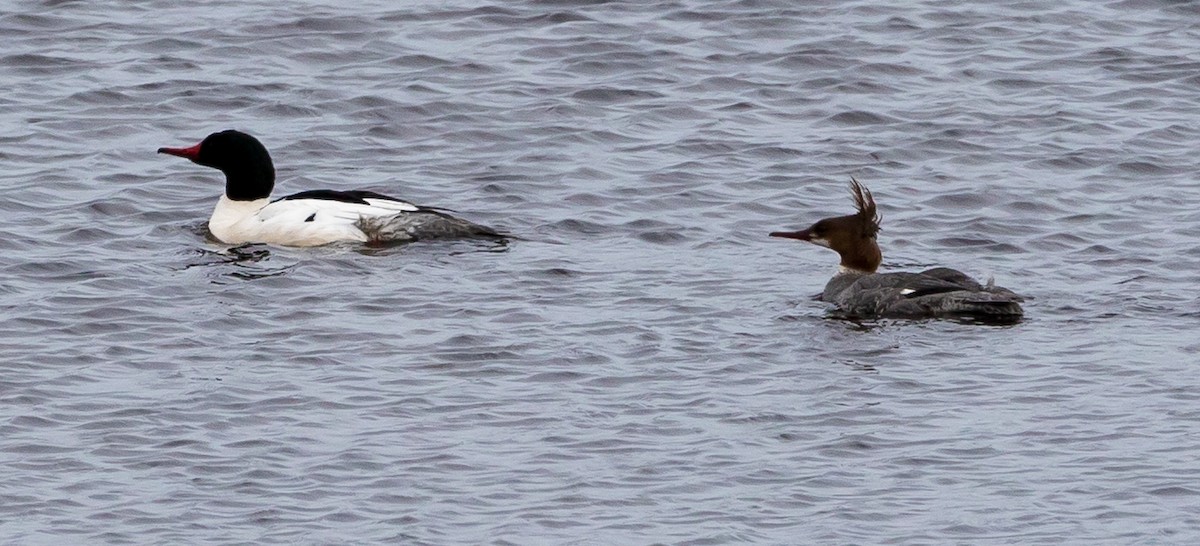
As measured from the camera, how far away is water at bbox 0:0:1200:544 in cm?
906

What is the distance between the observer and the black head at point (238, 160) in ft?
47.8

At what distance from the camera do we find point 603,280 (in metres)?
12.8

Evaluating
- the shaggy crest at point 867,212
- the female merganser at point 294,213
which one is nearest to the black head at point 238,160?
the female merganser at point 294,213

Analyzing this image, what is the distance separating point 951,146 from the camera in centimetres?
1603

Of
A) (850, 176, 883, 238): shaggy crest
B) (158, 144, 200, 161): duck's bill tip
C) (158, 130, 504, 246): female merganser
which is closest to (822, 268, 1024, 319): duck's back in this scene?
(850, 176, 883, 238): shaggy crest

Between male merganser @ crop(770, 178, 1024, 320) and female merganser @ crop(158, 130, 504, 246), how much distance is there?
2150 millimetres

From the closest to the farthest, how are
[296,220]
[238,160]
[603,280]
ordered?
[603,280]
[296,220]
[238,160]

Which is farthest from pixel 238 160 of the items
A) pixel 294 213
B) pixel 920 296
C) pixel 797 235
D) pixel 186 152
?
pixel 920 296

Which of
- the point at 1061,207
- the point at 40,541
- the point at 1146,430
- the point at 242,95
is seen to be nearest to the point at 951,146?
the point at 1061,207

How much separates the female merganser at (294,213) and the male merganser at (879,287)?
2.15m

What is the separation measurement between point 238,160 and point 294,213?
0.68 meters

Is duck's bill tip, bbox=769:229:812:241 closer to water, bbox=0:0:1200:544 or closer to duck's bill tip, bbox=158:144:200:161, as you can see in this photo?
water, bbox=0:0:1200:544

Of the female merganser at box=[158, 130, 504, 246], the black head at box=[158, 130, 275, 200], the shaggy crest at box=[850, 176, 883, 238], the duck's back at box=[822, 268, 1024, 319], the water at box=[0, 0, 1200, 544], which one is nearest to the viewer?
the water at box=[0, 0, 1200, 544]

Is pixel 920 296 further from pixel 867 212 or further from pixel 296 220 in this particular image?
pixel 296 220
